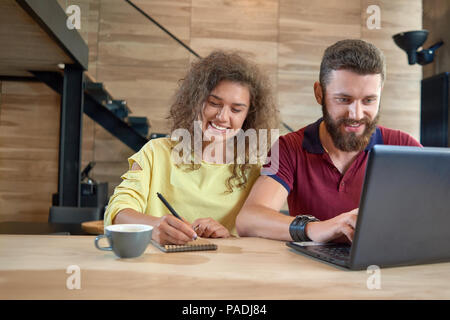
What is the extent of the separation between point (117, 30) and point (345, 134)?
4583 mm

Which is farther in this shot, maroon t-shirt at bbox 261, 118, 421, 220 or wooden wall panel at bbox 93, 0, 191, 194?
wooden wall panel at bbox 93, 0, 191, 194

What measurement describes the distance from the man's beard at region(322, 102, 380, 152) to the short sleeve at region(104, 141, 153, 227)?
0.66m

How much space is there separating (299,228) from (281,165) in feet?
1.41

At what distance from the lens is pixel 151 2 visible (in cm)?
567

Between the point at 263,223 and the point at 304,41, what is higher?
the point at 304,41

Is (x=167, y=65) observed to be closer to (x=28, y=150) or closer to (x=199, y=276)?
(x=28, y=150)

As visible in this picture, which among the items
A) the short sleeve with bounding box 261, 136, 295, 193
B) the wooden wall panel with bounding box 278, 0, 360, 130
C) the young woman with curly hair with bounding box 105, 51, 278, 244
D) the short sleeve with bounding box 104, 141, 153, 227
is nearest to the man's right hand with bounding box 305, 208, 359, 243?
the short sleeve with bounding box 261, 136, 295, 193

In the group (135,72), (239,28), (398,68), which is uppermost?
(239,28)

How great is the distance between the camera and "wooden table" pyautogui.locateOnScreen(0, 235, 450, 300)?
0.65 m

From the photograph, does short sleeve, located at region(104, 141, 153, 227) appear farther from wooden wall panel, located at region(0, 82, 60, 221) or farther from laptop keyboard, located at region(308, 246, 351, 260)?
wooden wall panel, located at region(0, 82, 60, 221)

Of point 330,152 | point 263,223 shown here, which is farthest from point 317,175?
point 263,223

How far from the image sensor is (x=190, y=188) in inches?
61.4
